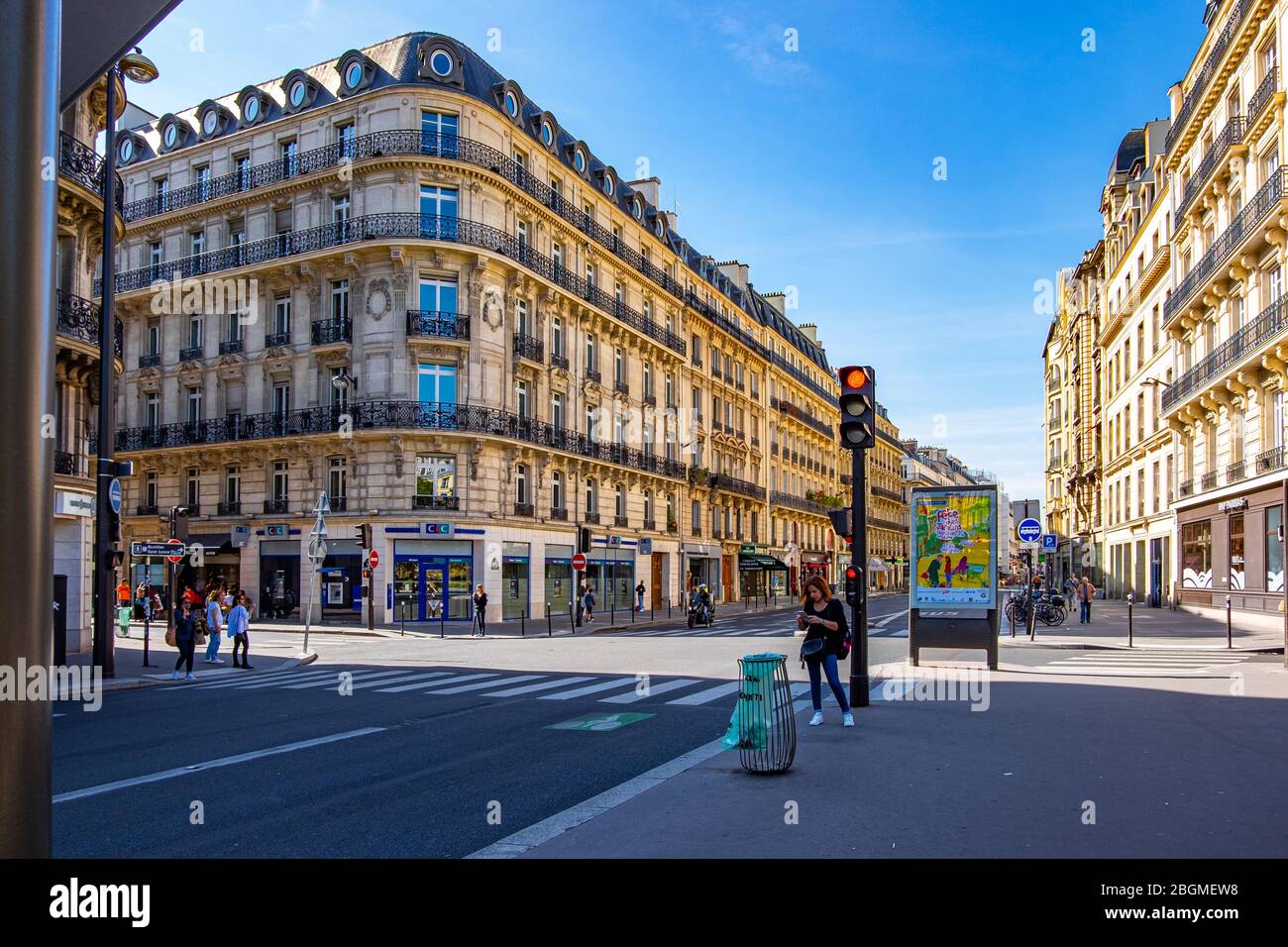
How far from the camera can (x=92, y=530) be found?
22844 millimetres

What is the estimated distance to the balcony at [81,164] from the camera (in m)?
21.1

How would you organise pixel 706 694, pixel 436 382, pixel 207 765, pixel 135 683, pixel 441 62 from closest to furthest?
pixel 207 765 < pixel 706 694 < pixel 135 683 < pixel 436 382 < pixel 441 62

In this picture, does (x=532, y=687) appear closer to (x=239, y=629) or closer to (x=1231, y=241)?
(x=239, y=629)

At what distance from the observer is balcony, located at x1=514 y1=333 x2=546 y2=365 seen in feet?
122

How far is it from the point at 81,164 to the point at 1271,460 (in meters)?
30.2

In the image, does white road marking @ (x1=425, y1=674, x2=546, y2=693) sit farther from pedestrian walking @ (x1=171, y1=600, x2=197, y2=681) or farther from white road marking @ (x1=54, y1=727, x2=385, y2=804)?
pedestrian walking @ (x1=171, y1=600, x2=197, y2=681)

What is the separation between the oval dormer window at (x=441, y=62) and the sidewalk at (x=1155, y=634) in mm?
26405

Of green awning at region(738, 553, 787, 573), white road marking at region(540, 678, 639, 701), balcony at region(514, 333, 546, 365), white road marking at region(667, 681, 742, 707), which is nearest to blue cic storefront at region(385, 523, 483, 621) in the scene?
balcony at region(514, 333, 546, 365)

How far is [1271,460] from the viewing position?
26.6 m

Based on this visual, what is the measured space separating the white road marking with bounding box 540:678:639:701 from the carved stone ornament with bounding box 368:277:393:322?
73.6ft

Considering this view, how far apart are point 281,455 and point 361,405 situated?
4.71 m

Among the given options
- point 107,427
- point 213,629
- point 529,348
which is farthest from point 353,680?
point 529,348
